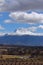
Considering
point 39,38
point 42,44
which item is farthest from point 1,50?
point 39,38

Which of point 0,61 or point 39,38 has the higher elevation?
point 39,38

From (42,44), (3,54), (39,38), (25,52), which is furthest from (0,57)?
(39,38)

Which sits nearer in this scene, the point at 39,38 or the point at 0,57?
the point at 0,57

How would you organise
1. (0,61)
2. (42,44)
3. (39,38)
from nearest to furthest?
(0,61)
(42,44)
(39,38)

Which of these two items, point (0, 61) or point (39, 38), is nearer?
point (0, 61)

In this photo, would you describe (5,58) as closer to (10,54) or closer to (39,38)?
(10,54)

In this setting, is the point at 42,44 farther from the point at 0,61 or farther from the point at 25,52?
the point at 0,61

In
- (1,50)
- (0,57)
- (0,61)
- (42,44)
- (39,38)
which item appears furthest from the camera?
(39,38)

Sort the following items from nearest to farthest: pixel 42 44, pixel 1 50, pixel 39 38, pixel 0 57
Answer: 1. pixel 0 57
2. pixel 1 50
3. pixel 42 44
4. pixel 39 38

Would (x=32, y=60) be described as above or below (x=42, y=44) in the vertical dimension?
below
